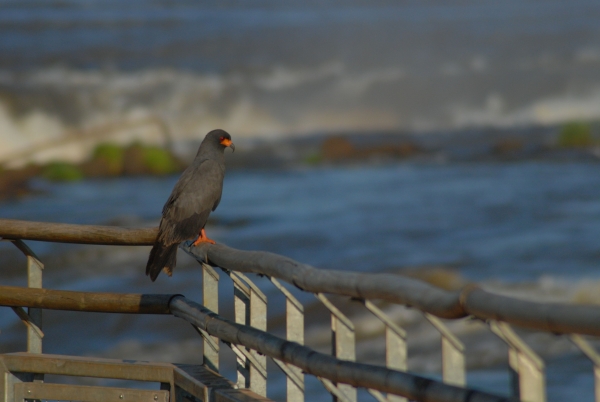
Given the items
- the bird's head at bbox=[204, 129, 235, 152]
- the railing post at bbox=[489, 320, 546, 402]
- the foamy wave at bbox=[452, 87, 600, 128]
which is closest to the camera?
the railing post at bbox=[489, 320, 546, 402]

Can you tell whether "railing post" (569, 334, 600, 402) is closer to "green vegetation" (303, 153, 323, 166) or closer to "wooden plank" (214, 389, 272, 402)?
"wooden plank" (214, 389, 272, 402)

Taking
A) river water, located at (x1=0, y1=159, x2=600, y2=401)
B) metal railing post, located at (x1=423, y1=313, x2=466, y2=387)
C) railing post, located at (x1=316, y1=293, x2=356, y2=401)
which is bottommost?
metal railing post, located at (x1=423, y1=313, x2=466, y2=387)

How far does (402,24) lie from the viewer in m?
32.2

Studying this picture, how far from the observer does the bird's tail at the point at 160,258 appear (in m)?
3.29

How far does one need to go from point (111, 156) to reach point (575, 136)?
14.7 metres

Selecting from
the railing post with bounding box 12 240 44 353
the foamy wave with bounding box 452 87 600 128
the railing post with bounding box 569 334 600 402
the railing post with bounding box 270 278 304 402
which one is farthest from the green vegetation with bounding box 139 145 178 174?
the railing post with bounding box 569 334 600 402

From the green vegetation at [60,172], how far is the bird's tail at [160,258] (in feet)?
79.2

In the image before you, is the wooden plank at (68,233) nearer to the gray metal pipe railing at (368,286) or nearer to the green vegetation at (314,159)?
the gray metal pipe railing at (368,286)

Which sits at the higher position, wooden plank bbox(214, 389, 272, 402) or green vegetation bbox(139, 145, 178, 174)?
green vegetation bbox(139, 145, 178, 174)

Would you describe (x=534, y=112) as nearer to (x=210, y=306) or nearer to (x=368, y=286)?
(x=210, y=306)

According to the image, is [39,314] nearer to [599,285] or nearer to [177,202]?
[177,202]

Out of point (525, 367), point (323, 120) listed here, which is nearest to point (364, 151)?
point (323, 120)

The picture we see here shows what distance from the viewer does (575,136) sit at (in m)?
28.2

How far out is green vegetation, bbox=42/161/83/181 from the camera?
2678 centimetres
